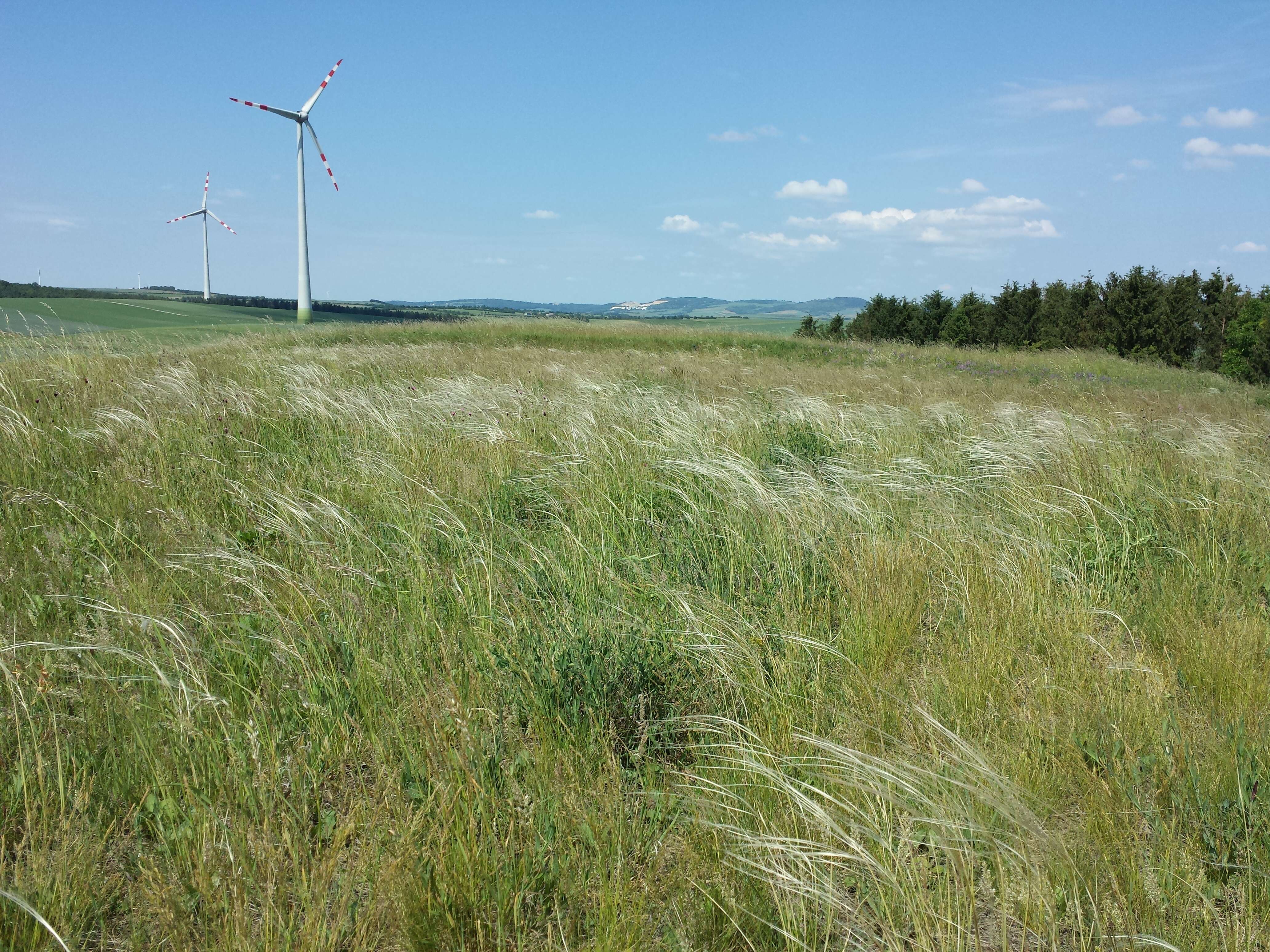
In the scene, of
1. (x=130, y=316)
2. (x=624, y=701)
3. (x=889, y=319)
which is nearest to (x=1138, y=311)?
(x=889, y=319)

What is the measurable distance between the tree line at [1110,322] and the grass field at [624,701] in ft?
93.1

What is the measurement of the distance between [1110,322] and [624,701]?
4121 centimetres

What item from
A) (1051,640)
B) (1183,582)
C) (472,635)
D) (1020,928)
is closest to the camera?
(1020,928)

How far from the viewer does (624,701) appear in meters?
2.07

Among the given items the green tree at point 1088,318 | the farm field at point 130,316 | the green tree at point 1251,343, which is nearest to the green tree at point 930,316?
the green tree at point 1088,318

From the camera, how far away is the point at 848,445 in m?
5.38

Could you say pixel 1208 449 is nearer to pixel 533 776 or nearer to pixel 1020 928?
pixel 1020 928

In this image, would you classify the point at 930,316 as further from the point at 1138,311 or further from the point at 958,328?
the point at 1138,311

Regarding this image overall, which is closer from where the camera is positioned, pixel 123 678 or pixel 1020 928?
pixel 1020 928

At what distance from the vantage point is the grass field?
1418 mm

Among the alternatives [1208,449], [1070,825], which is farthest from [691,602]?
[1208,449]

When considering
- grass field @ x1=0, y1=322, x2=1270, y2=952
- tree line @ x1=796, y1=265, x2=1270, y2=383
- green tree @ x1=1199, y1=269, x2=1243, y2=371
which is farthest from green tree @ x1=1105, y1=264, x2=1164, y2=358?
grass field @ x1=0, y1=322, x2=1270, y2=952

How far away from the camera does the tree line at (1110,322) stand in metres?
32.8

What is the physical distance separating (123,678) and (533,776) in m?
1.22
